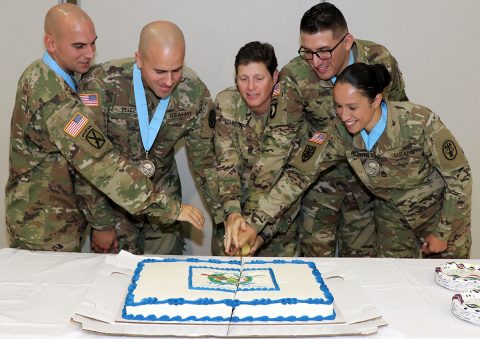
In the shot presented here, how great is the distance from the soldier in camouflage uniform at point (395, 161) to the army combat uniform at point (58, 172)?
629 mm

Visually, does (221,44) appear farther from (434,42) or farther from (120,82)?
(434,42)

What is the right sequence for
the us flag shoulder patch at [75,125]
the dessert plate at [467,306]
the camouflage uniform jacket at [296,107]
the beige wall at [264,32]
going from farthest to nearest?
the beige wall at [264,32] < the camouflage uniform jacket at [296,107] < the us flag shoulder patch at [75,125] < the dessert plate at [467,306]

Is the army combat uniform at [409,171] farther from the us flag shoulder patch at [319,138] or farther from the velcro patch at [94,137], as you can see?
the velcro patch at [94,137]

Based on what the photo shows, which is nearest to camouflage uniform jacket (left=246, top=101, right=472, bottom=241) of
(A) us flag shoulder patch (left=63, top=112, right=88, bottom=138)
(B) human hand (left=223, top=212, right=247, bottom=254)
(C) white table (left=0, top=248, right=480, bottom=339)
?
(B) human hand (left=223, top=212, right=247, bottom=254)

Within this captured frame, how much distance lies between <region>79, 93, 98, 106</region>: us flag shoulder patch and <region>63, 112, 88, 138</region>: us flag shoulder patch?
0.27 m

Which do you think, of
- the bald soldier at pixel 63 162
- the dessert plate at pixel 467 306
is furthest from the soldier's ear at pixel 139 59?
the dessert plate at pixel 467 306

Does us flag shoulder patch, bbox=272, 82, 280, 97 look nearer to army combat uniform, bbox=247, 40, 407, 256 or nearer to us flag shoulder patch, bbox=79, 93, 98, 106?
army combat uniform, bbox=247, 40, 407, 256

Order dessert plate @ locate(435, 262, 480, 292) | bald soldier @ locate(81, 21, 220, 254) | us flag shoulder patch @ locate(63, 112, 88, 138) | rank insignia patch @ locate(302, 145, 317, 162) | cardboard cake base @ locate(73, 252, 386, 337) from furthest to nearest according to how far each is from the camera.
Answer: rank insignia patch @ locate(302, 145, 317, 162) → bald soldier @ locate(81, 21, 220, 254) → us flag shoulder patch @ locate(63, 112, 88, 138) → dessert plate @ locate(435, 262, 480, 292) → cardboard cake base @ locate(73, 252, 386, 337)

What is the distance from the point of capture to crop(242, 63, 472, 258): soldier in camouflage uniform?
8.36 feet

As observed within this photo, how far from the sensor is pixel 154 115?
279 centimetres

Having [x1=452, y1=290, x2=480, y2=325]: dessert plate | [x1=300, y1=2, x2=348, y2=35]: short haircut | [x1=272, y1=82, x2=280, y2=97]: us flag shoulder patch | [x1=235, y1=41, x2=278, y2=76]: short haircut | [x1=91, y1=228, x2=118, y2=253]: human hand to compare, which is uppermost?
[x1=300, y1=2, x2=348, y2=35]: short haircut

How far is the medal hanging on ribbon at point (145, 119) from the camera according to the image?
9.04 feet

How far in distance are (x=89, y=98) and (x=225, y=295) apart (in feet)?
4.63

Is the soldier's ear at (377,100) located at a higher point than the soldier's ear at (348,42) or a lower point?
lower
